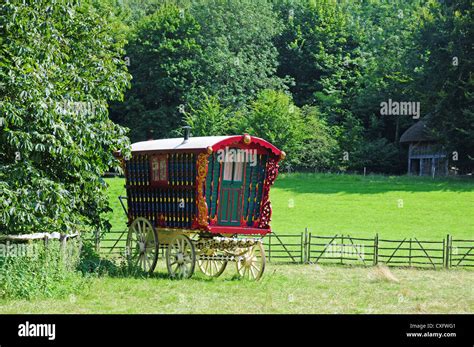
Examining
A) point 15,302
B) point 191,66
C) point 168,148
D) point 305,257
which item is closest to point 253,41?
point 191,66

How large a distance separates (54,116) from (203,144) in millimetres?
4096

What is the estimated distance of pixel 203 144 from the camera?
21.9m

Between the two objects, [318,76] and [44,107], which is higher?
[318,76]

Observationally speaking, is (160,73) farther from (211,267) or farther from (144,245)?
(144,245)

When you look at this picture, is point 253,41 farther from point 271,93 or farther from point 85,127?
point 85,127

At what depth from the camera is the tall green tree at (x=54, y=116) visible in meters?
19.2

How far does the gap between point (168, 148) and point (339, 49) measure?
58806 millimetres

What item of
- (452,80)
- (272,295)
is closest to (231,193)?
(272,295)

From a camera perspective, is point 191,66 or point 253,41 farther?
point 253,41

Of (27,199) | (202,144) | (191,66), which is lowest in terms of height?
(27,199)

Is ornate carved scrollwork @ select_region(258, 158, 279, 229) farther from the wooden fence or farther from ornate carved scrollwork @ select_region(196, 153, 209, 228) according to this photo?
the wooden fence

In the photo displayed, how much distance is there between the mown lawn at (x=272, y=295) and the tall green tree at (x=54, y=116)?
2.35 m

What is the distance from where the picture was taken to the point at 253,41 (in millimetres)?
72312

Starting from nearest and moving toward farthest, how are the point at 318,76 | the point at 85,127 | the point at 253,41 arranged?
the point at 85,127 < the point at 253,41 < the point at 318,76
